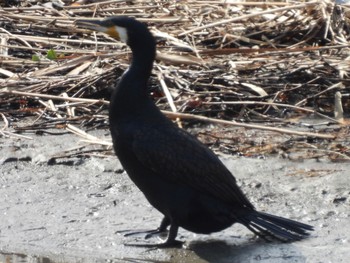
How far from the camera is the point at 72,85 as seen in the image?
289 inches

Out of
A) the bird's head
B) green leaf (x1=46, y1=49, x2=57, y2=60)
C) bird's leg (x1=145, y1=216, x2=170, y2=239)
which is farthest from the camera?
green leaf (x1=46, y1=49, x2=57, y2=60)

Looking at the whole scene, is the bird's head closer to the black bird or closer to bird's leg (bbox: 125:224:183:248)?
the black bird

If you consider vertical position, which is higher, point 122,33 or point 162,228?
point 122,33

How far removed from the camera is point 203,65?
295 inches

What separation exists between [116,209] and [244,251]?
95cm

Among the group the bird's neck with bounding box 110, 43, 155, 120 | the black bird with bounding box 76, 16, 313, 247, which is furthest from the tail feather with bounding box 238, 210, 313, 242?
the bird's neck with bounding box 110, 43, 155, 120

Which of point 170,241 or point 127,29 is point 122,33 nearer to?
point 127,29

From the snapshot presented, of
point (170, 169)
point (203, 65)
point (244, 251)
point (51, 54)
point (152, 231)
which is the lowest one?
point (51, 54)

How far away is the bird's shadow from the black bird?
0.23 ft

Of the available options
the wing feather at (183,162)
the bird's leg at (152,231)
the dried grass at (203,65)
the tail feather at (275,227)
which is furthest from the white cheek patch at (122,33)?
the dried grass at (203,65)

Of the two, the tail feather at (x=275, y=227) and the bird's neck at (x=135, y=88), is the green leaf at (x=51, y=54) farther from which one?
the tail feather at (x=275, y=227)

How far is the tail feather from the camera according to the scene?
5.05 metres

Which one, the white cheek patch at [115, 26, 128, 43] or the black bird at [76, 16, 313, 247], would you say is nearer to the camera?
the black bird at [76, 16, 313, 247]

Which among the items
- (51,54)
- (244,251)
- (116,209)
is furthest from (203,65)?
(244,251)
